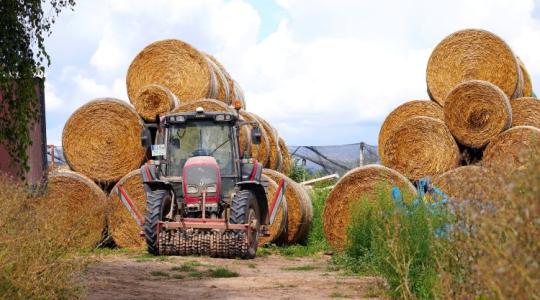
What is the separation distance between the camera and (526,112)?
1463cm

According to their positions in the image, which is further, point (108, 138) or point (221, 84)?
point (221, 84)

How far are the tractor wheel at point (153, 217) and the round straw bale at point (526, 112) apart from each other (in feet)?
19.7

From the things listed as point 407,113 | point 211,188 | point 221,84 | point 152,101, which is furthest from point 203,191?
point 221,84

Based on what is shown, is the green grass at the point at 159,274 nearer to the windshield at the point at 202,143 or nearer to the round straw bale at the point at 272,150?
the windshield at the point at 202,143

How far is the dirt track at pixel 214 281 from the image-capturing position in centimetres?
912

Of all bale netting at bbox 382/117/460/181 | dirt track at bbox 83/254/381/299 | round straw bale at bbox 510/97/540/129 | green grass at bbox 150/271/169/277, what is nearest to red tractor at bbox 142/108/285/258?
dirt track at bbox 83/254/381/299

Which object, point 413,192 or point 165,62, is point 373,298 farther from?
point 165,62

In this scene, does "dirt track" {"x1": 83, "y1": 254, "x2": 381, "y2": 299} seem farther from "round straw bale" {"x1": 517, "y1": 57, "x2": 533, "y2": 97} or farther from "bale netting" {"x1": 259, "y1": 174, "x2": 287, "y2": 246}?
"round straw bale" {"x1": 517, "y1": 57, "x2": 533, "y2": 97}

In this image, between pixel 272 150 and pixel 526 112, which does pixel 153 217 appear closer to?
pixel 272 150

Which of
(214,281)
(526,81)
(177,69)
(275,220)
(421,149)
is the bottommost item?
(214,281)

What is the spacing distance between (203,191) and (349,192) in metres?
2.10

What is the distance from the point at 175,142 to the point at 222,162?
0.78 m

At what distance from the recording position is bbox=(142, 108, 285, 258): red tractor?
12.4 meters

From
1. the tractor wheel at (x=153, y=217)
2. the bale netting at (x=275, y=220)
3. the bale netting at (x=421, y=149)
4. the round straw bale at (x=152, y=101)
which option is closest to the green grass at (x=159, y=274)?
the tractor wheel at (x=153, y=217)
